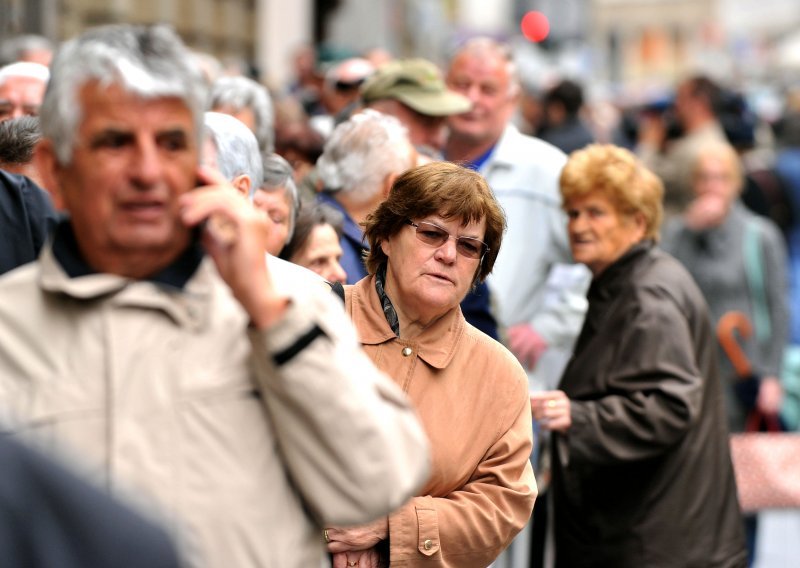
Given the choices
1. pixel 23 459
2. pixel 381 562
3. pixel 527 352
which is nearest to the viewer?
pixel 23 459

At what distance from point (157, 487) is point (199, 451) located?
0.09 metres

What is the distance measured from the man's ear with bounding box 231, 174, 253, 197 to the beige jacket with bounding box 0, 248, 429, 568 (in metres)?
1.61

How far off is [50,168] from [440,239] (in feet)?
5.05

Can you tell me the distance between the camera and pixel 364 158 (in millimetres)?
5055

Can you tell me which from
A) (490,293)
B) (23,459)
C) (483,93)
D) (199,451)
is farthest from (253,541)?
(483,93)

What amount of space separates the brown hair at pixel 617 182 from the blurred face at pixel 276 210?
133 cm

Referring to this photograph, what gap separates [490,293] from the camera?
15.9ft

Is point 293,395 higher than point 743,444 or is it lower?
higher

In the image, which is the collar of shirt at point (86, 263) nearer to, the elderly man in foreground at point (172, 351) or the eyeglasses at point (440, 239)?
the elderly man in foreground at point (172, 351)

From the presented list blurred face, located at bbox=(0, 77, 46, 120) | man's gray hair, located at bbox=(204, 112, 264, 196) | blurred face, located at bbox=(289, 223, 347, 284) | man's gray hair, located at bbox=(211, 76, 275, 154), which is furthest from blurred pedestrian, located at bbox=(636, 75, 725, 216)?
man's gray hair, located at bbox=(204, 112, 264, 196)

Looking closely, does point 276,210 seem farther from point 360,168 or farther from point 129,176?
point 129,176

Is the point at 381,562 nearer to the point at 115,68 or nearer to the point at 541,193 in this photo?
the point at 115,68

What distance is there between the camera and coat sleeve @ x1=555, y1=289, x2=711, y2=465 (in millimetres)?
4980

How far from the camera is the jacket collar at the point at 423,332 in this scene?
3.72 metres
